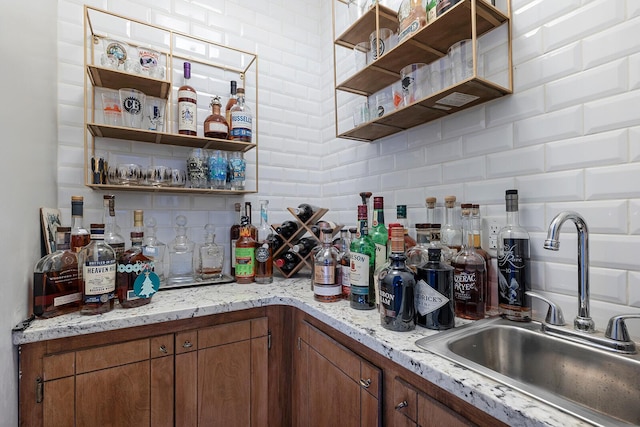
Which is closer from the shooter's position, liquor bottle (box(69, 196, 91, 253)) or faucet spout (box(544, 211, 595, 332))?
faucet spout (box(544, 211, 595, 332))

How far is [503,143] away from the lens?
1175mm

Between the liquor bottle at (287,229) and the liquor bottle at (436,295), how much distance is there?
975 mm

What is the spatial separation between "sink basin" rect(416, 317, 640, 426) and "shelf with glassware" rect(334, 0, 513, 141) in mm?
810

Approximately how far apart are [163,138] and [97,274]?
0.80 meters

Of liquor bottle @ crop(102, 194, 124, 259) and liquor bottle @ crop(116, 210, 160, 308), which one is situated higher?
liquor bottle @ crop(102, 194, 124, 259)

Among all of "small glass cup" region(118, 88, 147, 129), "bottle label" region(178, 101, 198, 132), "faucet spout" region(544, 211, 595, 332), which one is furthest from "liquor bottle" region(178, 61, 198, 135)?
"faucet spout" region(544, 211, 595, 332)

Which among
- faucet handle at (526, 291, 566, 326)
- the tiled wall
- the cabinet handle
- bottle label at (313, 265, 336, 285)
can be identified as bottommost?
the cabinet handle

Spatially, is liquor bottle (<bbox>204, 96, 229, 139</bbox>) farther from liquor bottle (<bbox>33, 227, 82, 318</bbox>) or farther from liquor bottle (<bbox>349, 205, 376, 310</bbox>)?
liquor bottle (<bbox>349, 205, 376, 310</bbox>)

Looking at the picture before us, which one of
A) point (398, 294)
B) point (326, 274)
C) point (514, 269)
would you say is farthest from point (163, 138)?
point (514, 269)

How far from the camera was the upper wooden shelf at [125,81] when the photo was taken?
1.46m

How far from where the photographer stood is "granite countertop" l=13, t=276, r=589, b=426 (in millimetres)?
596

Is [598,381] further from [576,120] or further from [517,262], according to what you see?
[576,120]

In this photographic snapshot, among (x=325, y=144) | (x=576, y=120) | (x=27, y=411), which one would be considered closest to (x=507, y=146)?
(x=576, y=120)

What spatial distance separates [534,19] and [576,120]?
0.40 meters
